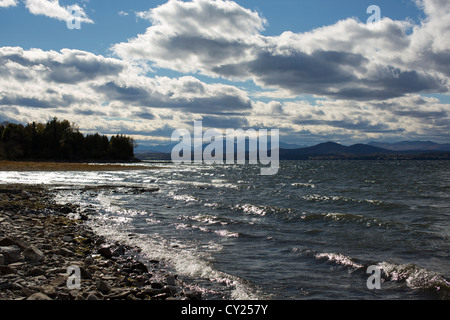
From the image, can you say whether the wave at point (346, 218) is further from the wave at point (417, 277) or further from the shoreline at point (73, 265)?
the shoreline at point (73, 265)

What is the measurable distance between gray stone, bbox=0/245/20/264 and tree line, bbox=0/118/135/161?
122805 mm

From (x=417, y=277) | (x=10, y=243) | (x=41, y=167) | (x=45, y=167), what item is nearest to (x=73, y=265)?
(x=10, y=243)

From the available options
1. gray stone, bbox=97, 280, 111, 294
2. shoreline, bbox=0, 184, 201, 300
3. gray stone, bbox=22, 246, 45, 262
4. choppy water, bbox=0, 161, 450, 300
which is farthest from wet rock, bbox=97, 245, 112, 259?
gray stone, bbox=97, 280, 111, 294

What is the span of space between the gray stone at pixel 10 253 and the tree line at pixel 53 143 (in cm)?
12280

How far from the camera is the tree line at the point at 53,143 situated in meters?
130

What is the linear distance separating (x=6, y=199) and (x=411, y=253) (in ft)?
91.7

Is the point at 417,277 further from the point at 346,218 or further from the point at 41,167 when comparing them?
the point at 41,167

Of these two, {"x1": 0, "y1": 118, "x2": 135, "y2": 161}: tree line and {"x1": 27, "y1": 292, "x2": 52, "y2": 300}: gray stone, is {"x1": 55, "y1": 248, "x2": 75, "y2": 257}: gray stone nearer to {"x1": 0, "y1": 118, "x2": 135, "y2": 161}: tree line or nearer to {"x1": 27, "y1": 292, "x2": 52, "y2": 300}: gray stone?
{"x1": 27, "y1": 292, "x2": 52, "y2": 300}: gray stone

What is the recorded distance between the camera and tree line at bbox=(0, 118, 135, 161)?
130m

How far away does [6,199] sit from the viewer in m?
26.2

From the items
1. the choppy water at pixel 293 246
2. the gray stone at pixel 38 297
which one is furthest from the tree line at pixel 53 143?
the gray stone at pixel 38 297

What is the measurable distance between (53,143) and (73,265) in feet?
517
